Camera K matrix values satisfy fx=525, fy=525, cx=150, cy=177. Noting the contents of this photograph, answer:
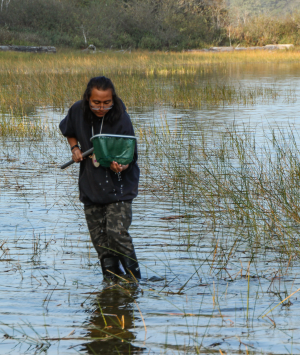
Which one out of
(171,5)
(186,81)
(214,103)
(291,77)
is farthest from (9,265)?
(171,5)

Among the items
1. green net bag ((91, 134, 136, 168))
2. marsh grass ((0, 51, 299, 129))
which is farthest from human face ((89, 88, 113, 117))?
marsh grass ((0, 51, 299, 129))

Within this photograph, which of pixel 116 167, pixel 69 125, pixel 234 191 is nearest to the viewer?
pixel 116 167

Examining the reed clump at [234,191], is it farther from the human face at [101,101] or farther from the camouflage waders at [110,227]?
the human face at [101,101]

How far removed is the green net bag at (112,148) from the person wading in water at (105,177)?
0.06 metres

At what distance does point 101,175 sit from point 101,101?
0.50 m

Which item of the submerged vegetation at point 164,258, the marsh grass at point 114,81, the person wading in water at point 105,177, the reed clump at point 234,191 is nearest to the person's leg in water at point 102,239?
the person wading in water at point 105,177

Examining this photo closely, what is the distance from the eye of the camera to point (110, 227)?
3.58 m

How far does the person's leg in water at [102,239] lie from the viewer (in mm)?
3693

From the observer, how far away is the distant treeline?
137 feet

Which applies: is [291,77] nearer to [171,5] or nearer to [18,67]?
[18,67]

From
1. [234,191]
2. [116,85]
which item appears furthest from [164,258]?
[116,85]

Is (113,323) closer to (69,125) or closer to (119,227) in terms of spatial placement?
(119,227)

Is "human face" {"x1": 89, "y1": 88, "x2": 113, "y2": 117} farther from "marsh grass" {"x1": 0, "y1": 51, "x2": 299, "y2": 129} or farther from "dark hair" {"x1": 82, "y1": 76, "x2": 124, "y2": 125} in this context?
"marsh grass" {"x1": 0, "y1": 51, "x2": 299, "y2": 129}

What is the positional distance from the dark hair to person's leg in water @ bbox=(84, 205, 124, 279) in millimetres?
622
